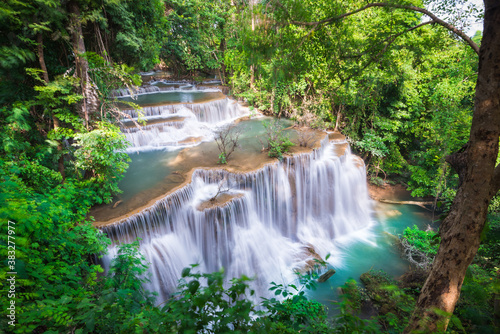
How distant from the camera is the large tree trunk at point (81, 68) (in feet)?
16.5

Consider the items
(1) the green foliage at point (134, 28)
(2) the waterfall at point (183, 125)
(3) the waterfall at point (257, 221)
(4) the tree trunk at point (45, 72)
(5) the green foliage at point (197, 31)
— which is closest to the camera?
(4) the tree trunk at point (45, 72)

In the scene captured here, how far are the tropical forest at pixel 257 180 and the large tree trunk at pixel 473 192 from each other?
0.05ft

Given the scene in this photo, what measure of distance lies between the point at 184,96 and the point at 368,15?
11045mm

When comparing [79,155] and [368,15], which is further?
[368,15]

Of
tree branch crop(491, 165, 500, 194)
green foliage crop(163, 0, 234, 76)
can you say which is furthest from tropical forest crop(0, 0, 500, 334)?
green foliage crop(163, 0, 234, 76)

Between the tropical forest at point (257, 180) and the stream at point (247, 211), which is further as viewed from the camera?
the stream at point (247, 211)

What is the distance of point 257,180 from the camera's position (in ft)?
25.3

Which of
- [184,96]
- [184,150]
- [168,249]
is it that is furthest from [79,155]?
[184,96]

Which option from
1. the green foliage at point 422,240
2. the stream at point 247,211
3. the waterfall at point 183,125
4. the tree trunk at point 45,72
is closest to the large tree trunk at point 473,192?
the stream at point 247,211

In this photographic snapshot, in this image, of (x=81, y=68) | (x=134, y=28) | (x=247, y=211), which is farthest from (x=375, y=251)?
(x=134, y=28)

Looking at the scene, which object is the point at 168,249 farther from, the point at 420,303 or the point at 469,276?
the point at 469,276

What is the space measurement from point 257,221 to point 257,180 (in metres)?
1.37

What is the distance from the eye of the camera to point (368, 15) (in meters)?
10.0

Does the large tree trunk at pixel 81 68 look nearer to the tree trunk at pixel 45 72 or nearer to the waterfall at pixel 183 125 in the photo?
the tree trunk at pixel 45 72
